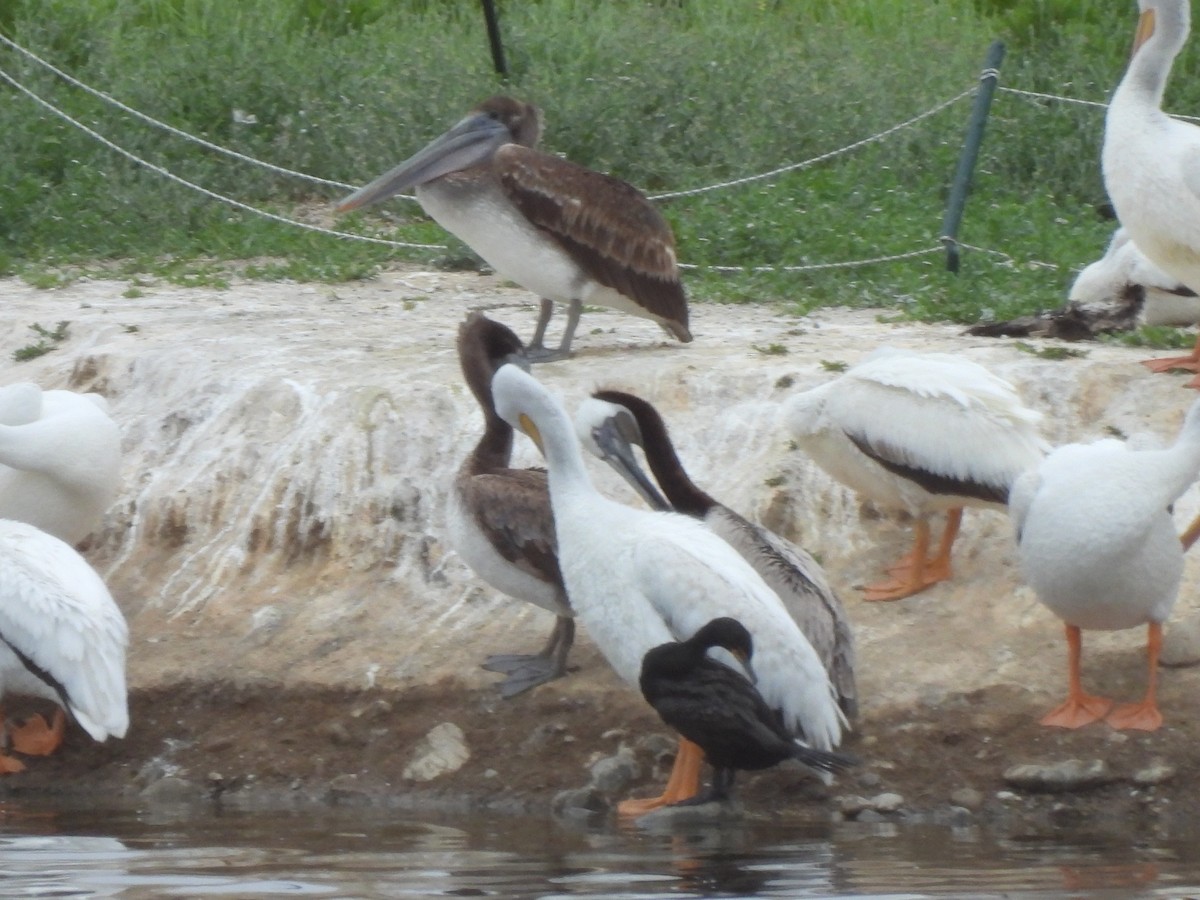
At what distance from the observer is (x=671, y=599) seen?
17.6 ft

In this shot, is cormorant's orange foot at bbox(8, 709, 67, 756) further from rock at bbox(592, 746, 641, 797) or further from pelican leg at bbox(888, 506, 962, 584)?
pelican leg at bbox(888, 506, 962, 584)

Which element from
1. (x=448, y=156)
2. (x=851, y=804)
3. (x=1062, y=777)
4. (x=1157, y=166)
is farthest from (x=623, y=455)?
(x=448, y=156)

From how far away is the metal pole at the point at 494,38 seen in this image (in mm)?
13109

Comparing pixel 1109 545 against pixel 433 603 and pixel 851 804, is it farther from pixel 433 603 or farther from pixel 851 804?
pixel 433 603

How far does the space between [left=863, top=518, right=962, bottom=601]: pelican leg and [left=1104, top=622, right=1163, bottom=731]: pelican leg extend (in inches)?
34.9

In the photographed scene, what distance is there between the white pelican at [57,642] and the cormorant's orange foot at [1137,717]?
275cm

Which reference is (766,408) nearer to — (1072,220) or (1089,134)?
(1072,220)

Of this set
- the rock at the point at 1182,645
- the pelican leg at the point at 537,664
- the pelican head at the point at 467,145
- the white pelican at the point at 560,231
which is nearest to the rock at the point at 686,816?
the pelican leg at the point at 537,664

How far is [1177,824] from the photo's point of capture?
5316mm

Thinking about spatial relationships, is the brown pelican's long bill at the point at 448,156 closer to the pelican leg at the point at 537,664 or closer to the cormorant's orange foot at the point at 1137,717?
the pelican leg at the point at 537,664

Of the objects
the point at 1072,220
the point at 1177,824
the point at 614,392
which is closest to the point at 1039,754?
the point at 1177,824

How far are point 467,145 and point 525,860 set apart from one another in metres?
4.21

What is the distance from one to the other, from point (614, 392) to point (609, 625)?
3.78 feet

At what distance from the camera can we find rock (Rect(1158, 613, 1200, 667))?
19.6 feet
